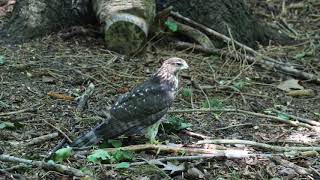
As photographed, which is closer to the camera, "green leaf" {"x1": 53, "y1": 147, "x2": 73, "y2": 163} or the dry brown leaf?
"green leaf" {"x1": 53, "y1": 147, "x2": 73, "y2": 163}

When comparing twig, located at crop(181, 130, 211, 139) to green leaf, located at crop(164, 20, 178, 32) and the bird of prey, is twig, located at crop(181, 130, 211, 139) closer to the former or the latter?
the bird of prey

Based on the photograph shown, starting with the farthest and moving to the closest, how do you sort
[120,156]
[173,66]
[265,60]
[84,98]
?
[265,60]
[84,98]
[173,66]
[120,156]

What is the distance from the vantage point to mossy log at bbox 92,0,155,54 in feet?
24.6

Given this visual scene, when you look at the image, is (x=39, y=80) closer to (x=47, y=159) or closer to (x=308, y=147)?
(x=47, y=159)

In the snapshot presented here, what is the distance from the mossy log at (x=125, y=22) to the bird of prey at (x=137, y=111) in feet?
5.98

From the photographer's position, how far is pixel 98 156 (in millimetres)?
4883

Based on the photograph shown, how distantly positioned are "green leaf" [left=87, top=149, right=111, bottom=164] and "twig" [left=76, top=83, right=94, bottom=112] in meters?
1.18

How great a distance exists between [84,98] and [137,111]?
38.8 inches

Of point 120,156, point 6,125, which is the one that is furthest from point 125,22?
point 120,156

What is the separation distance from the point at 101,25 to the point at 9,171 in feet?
11.2

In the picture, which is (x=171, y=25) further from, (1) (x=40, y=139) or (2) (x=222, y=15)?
(1) (x=40, y=139)

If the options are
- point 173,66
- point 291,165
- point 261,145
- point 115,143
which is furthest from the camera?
point 173,66

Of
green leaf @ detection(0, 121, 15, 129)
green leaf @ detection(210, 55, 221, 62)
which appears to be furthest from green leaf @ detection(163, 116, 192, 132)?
green leaf @ detection(210, 55, 221, 62)

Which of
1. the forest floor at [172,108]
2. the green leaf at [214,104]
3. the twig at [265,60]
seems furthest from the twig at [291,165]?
the twig at [265,60]
